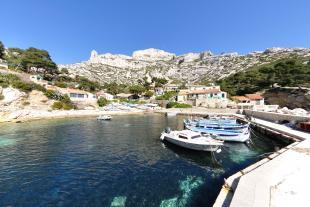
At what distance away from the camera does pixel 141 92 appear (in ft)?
407

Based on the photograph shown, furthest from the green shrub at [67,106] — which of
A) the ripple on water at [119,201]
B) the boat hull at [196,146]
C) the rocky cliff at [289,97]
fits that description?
the rocky cliff at [289,97]

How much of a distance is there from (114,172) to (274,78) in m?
82.9

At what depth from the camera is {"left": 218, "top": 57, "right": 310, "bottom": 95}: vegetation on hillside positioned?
235 ft

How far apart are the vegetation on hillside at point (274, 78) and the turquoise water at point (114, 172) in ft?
185

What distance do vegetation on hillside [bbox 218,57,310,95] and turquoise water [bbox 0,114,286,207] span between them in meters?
56.5

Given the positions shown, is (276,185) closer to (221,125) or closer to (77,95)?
(221,125)

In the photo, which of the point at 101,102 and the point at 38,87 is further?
the point at 101,102

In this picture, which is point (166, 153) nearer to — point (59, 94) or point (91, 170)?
point (91, 170)

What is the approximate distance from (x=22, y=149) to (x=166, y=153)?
65.8 ft

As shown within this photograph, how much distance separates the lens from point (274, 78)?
7938 centimetres

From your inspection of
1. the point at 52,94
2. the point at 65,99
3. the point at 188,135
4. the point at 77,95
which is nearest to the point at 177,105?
the point at 77,95

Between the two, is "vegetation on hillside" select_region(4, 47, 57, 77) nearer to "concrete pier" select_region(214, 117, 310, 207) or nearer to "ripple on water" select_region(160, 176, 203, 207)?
"ripple on water" select_region(160, 176, 203, 207)

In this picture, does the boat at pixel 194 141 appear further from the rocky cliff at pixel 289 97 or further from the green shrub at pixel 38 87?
the green shrub at pixel 38 87

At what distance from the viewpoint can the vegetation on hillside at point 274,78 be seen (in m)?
71.6
